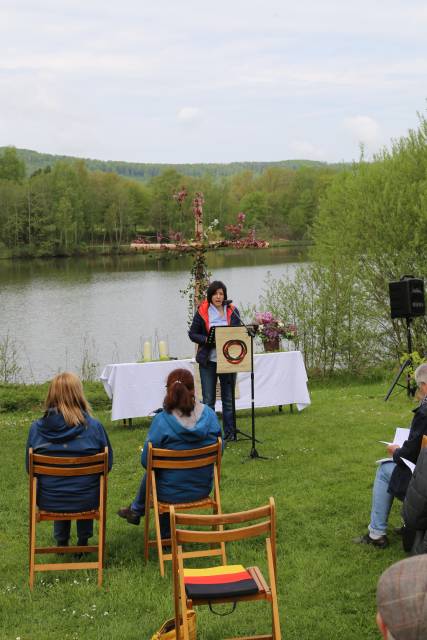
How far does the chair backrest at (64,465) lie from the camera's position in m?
5.59

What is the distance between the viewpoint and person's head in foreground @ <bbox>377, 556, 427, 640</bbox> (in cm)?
197

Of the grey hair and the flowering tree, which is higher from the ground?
the flowering tree

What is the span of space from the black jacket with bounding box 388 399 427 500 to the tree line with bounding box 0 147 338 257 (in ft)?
197

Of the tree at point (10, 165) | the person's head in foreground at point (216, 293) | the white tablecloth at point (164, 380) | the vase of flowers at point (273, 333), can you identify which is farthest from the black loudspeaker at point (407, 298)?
the tree at point (10, 165)

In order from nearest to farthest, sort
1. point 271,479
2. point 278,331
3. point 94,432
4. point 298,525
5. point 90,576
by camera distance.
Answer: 1. point 90,576
2. point 94,432
3. point 298,525
4. point 271,479
5. point 278,331

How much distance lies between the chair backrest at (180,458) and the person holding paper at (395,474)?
1235mm

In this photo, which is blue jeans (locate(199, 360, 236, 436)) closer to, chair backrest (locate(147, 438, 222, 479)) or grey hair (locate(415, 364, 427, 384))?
chair backrest (locate(147, 438, 222, 479))

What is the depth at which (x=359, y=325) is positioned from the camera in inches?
727

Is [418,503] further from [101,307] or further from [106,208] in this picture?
[106,208]

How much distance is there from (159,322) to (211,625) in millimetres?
25415

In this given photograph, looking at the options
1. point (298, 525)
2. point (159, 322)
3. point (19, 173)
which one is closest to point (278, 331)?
point (298, 525)

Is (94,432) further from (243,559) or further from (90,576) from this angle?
(243,559)

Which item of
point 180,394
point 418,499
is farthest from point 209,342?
point 418,499

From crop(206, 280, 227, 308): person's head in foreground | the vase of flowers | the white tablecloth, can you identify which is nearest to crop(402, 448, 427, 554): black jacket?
crop(206, 280, 227, 308): person's head in foreground
